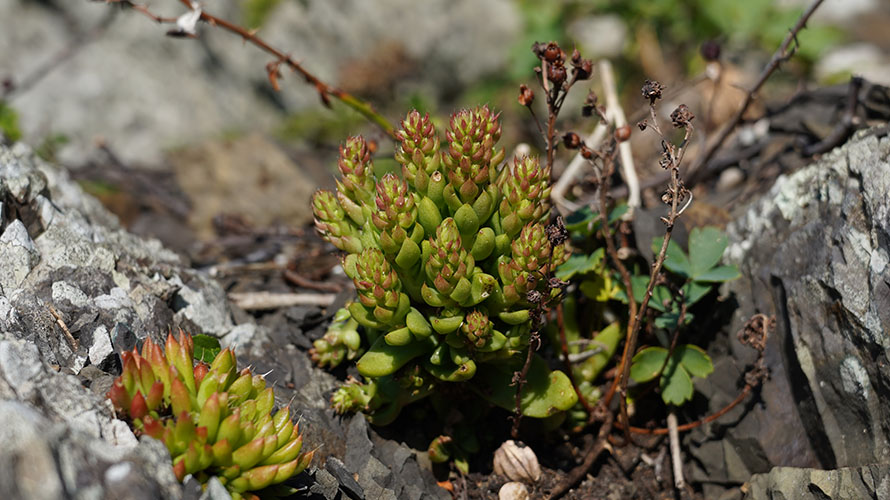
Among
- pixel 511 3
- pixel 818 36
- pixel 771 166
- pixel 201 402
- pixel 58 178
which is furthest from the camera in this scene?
pixel 511 3

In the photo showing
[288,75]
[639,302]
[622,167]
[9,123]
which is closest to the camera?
[639,302]

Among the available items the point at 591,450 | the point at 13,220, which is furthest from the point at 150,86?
the point at 591,450

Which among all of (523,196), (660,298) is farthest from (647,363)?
(523,196)

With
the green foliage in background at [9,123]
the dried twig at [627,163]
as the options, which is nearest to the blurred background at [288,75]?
the green foliage in background at [9,123]

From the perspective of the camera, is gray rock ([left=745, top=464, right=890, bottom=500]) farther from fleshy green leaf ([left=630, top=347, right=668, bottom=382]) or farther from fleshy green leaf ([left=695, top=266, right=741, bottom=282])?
fleshy green leaf ([left=695, top=266, right=741, bottom=282])

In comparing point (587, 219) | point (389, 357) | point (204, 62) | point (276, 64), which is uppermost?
point (204, 62)

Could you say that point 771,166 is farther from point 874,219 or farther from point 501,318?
point 501,318

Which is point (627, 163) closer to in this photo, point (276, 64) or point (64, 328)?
point (276, 64)
